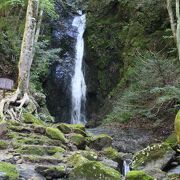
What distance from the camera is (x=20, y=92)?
11.5m

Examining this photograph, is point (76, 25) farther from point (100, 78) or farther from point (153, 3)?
point (153, 3)

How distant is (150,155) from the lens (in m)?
8.43

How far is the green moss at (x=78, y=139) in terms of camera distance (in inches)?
367

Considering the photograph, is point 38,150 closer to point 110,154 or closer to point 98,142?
point 110,154

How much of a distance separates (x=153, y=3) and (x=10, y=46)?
24.5ft

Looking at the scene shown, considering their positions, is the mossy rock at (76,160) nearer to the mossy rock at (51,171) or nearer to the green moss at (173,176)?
the mossy rock at (51,171)

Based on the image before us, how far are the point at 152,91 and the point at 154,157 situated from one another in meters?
4.61

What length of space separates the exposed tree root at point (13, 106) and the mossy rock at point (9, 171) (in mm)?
3635

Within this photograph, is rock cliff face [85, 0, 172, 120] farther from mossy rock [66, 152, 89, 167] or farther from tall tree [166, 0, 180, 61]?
mossy rock [66, 152, 89, 167]

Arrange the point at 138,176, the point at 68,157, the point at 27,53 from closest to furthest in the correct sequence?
the point at 138,176 → the point at 68,157 → the point at 27,53

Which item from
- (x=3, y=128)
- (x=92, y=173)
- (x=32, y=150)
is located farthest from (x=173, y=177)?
(x=3, y=128)

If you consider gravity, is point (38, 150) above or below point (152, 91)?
below

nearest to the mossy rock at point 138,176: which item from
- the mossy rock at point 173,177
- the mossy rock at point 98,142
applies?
the mossy rock at point 173,177

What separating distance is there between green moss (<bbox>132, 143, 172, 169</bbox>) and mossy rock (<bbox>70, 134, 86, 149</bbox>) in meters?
1.50
